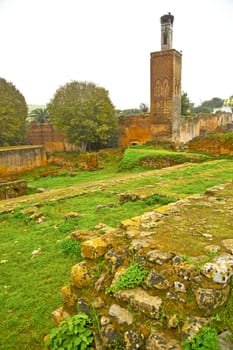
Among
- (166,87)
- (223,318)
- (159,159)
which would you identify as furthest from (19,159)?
(223,318)

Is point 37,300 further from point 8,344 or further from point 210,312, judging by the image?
point 210,312

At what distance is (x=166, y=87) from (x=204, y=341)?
27272mm

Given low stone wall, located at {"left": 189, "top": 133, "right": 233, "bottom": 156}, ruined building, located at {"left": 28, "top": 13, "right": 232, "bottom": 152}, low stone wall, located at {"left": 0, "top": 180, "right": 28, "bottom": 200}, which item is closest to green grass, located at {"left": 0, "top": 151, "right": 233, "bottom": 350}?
low stone wall, located at {"left": 0, "top": 180, "right": 28, "bottom": 200}

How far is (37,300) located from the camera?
11.0ft

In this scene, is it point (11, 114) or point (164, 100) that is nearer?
point (11, 114)

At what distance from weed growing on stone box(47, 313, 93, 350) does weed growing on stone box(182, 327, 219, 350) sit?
82cm

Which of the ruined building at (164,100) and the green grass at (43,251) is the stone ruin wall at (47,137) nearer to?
the ruined building at (164,100)

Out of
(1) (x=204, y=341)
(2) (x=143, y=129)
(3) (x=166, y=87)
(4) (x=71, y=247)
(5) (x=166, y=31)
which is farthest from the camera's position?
(2) (x=143, y=129)

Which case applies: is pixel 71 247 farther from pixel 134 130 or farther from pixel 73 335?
pixel 134 130

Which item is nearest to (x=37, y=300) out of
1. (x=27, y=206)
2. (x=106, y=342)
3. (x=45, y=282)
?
(x=45, y=282)

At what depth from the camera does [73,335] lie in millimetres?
2348

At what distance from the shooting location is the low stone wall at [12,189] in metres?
10.5

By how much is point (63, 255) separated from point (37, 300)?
3.33 feet

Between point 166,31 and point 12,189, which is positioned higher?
point 166,31
